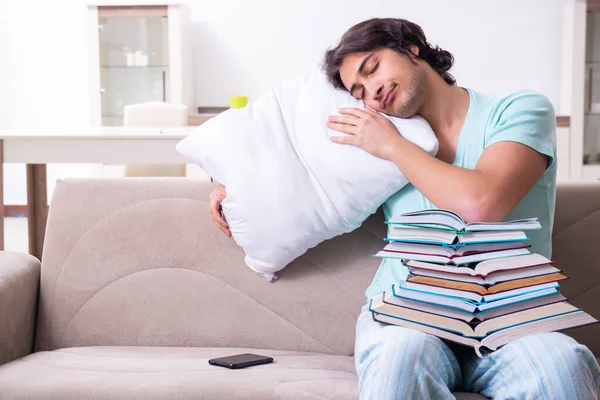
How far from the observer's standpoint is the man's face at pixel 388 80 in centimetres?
158

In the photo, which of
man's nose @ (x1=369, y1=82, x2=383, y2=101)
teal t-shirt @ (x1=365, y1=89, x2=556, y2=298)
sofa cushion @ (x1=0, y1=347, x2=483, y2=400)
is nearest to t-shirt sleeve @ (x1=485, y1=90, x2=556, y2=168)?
teal t-shirt @ (x1=365, y1=89, x2=556, y2=298)

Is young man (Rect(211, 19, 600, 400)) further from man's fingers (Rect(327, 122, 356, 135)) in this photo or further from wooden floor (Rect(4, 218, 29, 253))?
wooden floor (Rect(4, 218, 29, 253))

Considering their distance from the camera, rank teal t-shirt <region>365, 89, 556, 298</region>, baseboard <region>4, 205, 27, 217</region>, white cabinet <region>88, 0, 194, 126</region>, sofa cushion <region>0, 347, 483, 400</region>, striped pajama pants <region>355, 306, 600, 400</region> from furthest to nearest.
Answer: baseboard <region>4, 205, 27, 217</region> < white cabinet <region>88, 0, 194, 126</region> < teal t-shirt <region>365, 89, 556, 298</region> < sofa cushion <region>0, 347, 483, 400</region> < striped pajama pants <region>355, 306, 600, 400</region>

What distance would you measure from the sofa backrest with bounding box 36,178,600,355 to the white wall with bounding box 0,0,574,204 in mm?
4157

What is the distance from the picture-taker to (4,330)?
5.19 ft

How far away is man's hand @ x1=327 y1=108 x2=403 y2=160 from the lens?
1.53 m

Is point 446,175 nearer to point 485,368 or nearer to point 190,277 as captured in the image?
point 485,368

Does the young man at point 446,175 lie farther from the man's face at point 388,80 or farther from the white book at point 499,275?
the white book at point 499,275

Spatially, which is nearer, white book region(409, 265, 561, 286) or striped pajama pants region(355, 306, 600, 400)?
striped pajama pants region(355, 306, 600, 400)

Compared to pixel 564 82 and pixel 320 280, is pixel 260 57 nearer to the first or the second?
pixel 564 82

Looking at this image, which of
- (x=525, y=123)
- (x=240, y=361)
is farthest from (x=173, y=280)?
(x=525, y=123)

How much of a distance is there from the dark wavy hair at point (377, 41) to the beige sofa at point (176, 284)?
36 cm

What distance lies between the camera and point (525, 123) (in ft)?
4.76

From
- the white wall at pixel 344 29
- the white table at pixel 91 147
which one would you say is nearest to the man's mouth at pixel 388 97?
the white table at pixel 91 147
